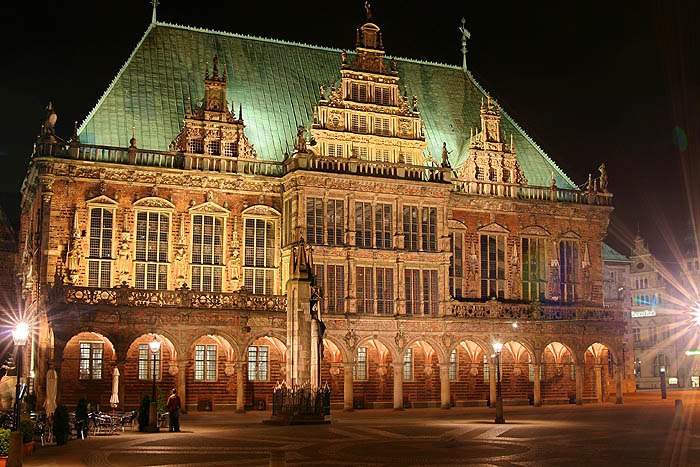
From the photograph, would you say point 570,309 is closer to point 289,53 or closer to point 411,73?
point 411,73

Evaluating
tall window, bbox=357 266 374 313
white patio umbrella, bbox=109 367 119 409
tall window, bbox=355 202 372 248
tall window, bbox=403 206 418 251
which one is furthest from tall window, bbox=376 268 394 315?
white patio umbrella, bbox=109 367 119 409

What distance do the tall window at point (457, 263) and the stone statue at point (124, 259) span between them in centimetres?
1911

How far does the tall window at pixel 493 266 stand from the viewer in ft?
190

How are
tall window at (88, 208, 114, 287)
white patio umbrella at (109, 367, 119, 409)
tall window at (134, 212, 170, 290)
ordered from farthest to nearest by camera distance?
tall window at (134, 212, 170, 290), tall window at (88, 208, 114, 287), white patio umbrella at (109, 367, 119, 409)

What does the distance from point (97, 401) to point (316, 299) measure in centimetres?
1554

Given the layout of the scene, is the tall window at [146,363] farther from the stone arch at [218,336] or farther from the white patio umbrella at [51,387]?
the white patio umbrella at [51,387]

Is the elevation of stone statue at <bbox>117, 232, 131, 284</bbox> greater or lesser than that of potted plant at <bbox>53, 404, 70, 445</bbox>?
greater

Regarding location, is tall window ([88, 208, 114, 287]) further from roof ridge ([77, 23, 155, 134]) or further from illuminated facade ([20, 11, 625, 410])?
roof ridge ([77, 23, 155, 134])

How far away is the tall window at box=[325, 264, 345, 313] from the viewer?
51.6 meters

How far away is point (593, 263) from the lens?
6091 cm

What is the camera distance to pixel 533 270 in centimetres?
5922

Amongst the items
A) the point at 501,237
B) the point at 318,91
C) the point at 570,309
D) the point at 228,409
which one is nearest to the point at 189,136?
the point at 318,91

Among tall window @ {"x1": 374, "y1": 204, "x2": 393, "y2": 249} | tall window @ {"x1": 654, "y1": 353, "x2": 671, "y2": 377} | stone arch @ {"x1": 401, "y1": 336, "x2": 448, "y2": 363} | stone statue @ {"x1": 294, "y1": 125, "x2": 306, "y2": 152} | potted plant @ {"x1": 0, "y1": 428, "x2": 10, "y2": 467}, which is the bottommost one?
potted plant @ {"x1": 0, "y1": 428, "x2": 10, "y2": 467}

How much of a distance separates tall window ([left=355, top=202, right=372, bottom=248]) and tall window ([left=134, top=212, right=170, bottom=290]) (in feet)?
34.3
